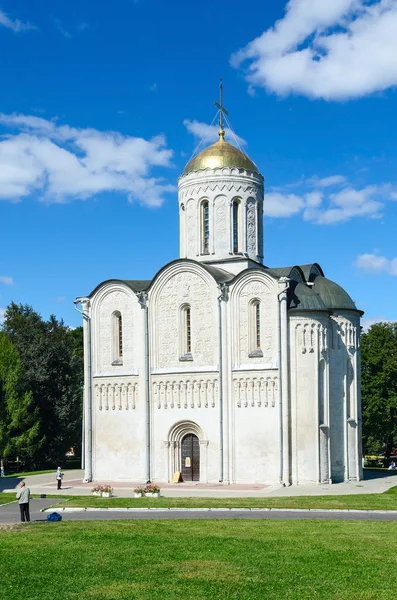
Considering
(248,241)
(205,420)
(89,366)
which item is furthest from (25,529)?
(248,241)

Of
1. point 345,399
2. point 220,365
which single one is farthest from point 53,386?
point 345,399

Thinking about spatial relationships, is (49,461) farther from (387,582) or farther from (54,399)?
(387,582)

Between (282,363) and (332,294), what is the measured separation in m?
5.13

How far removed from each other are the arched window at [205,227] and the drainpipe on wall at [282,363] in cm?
614

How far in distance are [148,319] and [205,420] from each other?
567cm

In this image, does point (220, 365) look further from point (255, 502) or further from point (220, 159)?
point (220, 159)

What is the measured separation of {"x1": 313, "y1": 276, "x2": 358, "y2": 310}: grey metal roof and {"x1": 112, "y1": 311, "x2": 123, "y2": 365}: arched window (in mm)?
9805

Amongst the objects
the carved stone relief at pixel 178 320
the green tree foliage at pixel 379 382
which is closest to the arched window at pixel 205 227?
the carved stone relief at pixel 178 320

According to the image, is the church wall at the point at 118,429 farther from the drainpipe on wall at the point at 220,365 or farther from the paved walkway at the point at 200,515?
the paved walkway at the point at 200,515

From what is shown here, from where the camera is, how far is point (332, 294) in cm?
3838

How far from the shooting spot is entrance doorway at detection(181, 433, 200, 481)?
37.1m

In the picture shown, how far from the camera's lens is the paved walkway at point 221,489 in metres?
31.3

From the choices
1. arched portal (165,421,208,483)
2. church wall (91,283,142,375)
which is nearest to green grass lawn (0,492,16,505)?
arched portal (165,421,208,483)

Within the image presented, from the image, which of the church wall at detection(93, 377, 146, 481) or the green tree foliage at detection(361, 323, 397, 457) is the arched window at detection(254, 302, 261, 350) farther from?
the green tree foliage at detection(361, 323, 397, 457)
